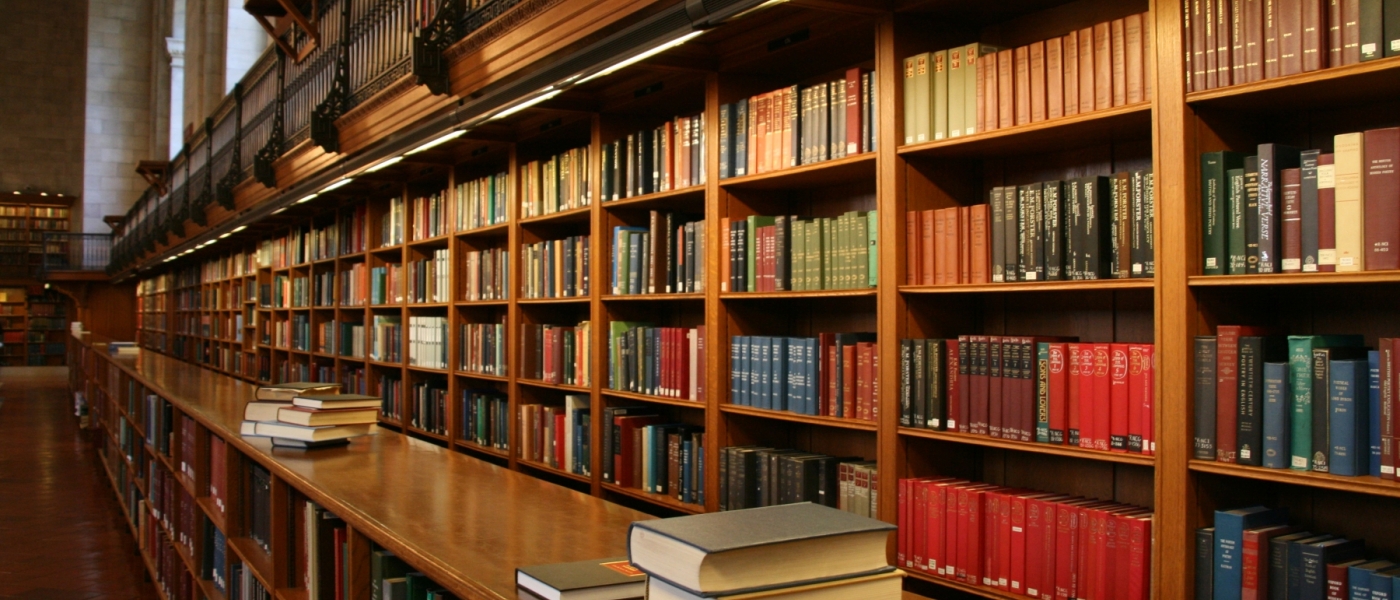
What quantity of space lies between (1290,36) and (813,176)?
141 centimetres

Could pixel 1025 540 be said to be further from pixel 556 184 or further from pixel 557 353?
pixel 556 184

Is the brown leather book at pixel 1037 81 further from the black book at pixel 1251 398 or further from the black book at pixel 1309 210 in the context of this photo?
the black book at pixel 1251 398

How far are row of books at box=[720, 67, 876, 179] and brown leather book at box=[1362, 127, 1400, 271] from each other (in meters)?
1.23

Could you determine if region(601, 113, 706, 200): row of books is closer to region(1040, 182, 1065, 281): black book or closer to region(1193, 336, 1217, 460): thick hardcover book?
region(1040, 182, 1065, 281): black book

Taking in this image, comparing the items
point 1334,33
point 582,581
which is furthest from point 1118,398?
point 582,581

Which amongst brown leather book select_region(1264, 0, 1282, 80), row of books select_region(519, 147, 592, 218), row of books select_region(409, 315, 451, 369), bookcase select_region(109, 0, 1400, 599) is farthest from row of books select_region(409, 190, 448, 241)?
brown leather book select_region(1264, 0, 1282, 80)

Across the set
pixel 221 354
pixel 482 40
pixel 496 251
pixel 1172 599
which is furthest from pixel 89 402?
pixel 1172 599

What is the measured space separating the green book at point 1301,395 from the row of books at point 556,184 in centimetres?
273

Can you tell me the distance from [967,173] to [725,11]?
2.91ft

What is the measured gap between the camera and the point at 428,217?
5789 mm

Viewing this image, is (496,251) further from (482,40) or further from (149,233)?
(149,233)

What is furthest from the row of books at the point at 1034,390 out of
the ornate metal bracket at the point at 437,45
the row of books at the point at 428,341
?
the row of books at the point at 428,341

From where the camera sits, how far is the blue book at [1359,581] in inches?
71.9

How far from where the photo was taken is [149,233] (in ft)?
45.5
